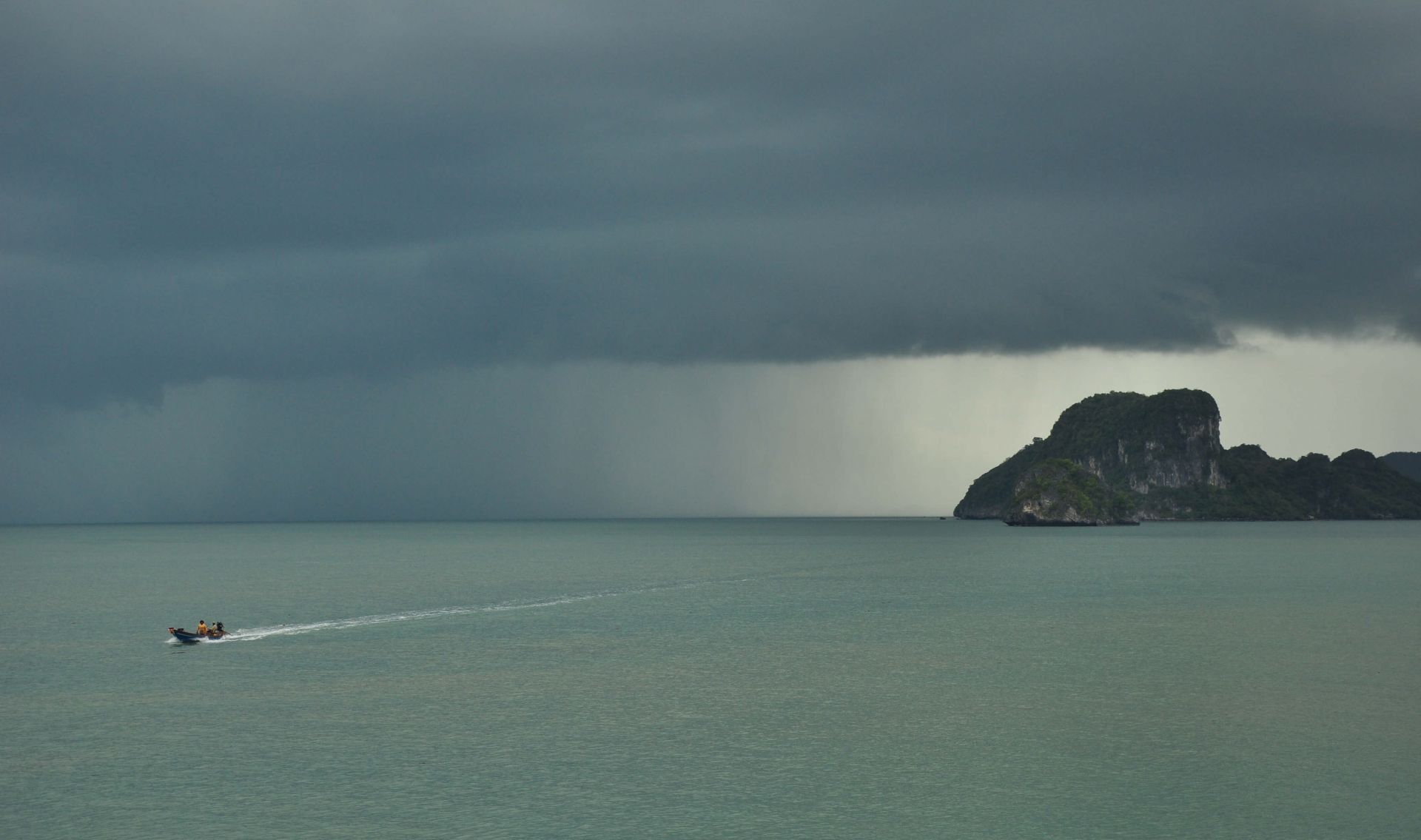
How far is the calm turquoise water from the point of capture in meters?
32.0

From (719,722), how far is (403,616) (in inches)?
2005

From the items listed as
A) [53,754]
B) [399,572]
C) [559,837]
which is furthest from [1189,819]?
[399,572]

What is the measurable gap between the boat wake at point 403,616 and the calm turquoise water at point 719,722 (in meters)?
0.61

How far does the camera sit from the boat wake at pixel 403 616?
254 ft

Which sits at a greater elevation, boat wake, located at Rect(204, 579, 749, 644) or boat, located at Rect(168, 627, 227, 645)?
boat, located at Rect(168, 627, 227, 645)

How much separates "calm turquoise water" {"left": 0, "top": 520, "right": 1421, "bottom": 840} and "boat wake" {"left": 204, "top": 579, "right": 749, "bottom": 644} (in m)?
0.61

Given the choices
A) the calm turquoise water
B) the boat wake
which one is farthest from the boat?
the calm turquoise water

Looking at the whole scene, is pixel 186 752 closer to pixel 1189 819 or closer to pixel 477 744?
pixel 477 744

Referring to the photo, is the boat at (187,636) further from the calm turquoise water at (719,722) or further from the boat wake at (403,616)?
the calm turquoise water at (719,722)

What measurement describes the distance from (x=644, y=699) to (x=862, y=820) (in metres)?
19.8

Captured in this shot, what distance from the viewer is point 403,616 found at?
8850cm

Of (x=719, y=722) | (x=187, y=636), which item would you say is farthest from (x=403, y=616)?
(x=719, y=722)

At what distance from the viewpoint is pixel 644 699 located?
163 ft

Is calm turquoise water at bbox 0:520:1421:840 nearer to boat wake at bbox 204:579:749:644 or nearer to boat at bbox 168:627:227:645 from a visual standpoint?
boat wake at bbox 204:579:749:644
